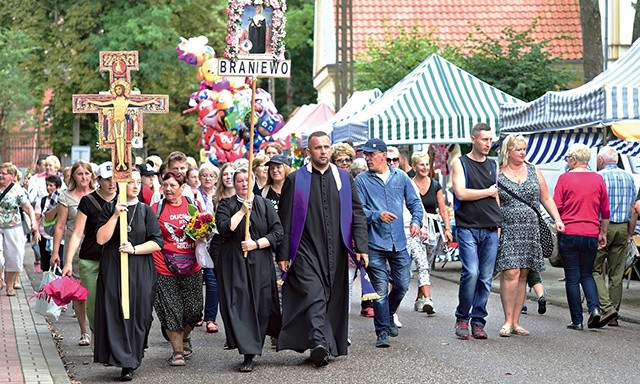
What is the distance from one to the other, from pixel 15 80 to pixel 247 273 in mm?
42842

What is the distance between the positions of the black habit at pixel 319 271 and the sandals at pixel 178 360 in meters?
0.82

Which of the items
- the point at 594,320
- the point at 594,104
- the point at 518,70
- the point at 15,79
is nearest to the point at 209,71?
the point at 518,70

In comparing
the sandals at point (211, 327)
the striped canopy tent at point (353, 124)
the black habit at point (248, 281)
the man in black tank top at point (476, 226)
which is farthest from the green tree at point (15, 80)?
the black habit at point (248, 281)

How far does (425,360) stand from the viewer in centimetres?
1112

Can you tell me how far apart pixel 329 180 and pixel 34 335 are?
147 inches

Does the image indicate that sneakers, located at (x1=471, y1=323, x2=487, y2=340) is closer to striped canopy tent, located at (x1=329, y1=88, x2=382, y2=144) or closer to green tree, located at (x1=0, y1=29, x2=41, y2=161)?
striped canopy tent, located at (x1=329, y1=88, x2=382, y2=144)

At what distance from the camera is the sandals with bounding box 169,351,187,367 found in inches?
441

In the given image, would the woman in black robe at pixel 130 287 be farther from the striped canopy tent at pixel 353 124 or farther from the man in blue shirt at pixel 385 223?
the striped canopy tent at pixel 353 124

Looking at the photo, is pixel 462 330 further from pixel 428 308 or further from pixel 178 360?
pixel 178 360

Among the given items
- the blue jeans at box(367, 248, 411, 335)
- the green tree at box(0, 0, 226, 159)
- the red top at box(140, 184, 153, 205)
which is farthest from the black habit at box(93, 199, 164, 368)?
the green tree at box(0, 0, 226, 159)

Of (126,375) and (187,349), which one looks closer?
(126,375)

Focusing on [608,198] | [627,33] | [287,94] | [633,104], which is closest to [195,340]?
[608,198]

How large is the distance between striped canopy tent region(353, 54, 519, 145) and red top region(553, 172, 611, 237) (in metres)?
7.74

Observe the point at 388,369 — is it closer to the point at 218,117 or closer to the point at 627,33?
the point at 218,117
